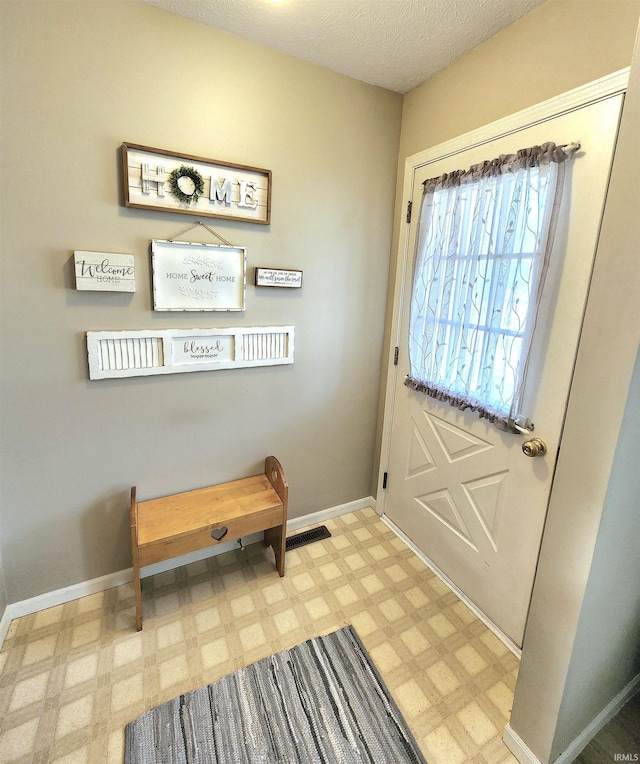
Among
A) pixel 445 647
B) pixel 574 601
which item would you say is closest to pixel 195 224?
pixel 574 601

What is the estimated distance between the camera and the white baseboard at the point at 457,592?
5.35 ft

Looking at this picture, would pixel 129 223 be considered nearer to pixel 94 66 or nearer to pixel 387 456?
pixel 94 66

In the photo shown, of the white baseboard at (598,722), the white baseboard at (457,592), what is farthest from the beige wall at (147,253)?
the white baseboard at (598,722)

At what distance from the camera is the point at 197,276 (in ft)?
5.49

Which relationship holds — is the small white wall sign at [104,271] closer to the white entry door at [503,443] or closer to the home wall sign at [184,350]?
the home wall sign at [184,350]

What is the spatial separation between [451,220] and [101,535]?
219 centimetres

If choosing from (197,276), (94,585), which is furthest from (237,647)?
(197,276)

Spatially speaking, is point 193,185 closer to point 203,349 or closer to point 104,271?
point 104,271

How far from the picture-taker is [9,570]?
1.59 metres

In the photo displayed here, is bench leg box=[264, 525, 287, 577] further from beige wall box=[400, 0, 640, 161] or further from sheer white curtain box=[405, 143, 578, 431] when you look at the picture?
beige wall box=[400, 0, 640, 161]

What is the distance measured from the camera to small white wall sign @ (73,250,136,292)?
4.76ft

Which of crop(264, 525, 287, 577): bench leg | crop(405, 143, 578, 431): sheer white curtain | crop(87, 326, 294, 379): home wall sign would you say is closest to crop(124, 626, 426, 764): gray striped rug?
crop(264, 525, 287, 577): bench leg

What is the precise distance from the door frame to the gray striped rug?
102 cm

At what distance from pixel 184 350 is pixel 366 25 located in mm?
1539
